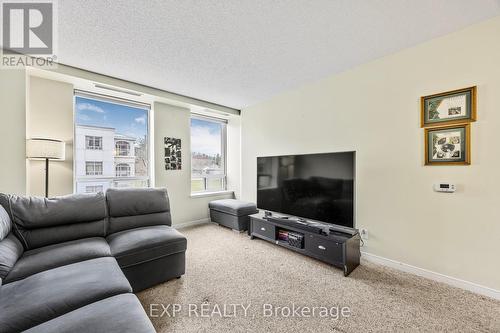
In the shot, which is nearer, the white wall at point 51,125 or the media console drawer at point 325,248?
the media console drawer at point 325,248

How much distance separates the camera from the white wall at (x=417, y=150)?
1.87m

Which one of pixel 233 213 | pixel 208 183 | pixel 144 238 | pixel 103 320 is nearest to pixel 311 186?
pixel 233 213

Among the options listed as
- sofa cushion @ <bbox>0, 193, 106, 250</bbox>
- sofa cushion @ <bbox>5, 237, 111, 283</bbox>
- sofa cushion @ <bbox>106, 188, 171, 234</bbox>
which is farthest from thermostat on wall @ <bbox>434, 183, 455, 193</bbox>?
sofa cushion @ <bbox>0, 193, 106, 250</bbox>

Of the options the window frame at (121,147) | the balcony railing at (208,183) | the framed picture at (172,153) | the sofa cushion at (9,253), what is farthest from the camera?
the balcony railing at (208,183)

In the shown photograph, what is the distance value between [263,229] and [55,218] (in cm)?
245

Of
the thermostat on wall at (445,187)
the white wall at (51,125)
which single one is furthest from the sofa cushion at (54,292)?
the thermostat on wall at (445,187)

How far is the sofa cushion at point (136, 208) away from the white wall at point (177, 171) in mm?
1283

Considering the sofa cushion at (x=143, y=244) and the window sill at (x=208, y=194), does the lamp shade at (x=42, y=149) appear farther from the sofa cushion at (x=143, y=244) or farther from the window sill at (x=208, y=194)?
the window sill at (x=208, y=194)

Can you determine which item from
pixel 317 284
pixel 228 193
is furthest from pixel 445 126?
pixel 228 193

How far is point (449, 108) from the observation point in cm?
206

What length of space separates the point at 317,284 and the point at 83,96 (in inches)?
165

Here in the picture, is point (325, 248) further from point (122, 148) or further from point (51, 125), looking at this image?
point (51, 125)

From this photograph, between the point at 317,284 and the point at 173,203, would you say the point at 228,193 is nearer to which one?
Result: the point at 173,203

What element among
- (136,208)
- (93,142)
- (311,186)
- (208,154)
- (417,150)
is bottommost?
(136,208)
